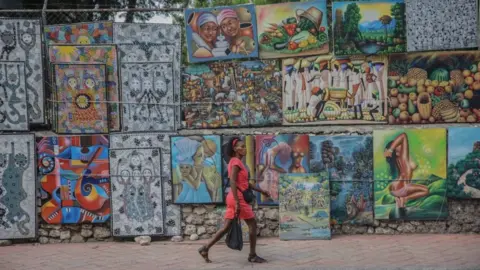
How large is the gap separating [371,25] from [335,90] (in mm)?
1037

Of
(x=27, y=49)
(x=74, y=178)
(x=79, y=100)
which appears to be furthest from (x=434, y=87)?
(x=27, y=49)

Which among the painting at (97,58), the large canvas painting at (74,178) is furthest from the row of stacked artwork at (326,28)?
the large canvas painting at (74,178)

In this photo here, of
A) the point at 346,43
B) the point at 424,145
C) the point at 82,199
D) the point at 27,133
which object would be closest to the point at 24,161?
the point at 27,133

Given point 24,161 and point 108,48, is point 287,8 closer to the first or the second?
point 108,48

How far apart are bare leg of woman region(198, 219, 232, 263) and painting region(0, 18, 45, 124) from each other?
3.32m

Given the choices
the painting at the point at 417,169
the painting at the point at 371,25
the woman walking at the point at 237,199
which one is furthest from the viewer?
the painting at the point at 371,25

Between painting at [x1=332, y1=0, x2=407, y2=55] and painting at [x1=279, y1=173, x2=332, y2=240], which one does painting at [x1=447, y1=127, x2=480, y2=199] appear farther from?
painting at [x1=279, y1=173, x2=332, y2=240]

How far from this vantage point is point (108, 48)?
8312mm

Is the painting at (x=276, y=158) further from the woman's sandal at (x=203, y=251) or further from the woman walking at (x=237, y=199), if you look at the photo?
the woman's sandal at (x=203, y=251)

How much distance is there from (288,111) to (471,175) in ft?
8.83

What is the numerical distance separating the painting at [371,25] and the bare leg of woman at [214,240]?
3.15 metres

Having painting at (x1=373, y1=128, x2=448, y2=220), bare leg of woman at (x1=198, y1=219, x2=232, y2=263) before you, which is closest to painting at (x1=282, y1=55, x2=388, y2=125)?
painting at (x1=373, y1=128, x2=448, y2=220)

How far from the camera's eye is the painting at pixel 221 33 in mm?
8367

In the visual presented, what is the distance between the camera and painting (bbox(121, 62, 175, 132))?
834 centimetres
